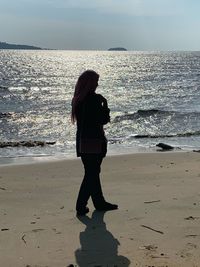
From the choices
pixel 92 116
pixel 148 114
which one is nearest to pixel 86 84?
pixel 92 116

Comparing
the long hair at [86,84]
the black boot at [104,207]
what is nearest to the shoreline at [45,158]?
the black boot at [104,207]

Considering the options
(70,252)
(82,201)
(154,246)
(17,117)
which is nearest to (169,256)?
(154,246)

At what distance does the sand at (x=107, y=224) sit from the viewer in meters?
4.33

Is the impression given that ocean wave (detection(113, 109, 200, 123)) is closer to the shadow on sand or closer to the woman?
the woman

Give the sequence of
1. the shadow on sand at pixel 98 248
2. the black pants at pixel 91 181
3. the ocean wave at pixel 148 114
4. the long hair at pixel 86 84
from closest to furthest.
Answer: the shadow on sand at pixel 98 248
the long hair at pixel 86 84
the black pants at pixel 91 181
the ocean wave at pixel 148 114

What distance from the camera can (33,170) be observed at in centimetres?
1025

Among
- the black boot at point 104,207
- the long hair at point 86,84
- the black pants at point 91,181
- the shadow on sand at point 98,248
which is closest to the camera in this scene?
the shadow on sand at point 98,248

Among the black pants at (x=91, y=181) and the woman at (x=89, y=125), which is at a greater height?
the woman at (x=89, y=125)

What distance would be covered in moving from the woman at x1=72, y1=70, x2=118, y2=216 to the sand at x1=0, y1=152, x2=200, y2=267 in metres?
0.38

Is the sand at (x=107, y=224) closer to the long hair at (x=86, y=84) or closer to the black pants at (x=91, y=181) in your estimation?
the black pants at (x=91, y=181)

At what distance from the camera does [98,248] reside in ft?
15.1

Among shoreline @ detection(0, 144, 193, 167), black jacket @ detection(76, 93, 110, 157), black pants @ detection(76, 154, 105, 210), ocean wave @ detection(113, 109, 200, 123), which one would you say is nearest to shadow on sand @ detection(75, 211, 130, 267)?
black pants @ detection(76, 154, 105, 210)

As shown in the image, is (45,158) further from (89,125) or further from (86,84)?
(86,84)

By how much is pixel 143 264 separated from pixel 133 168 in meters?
5.99
